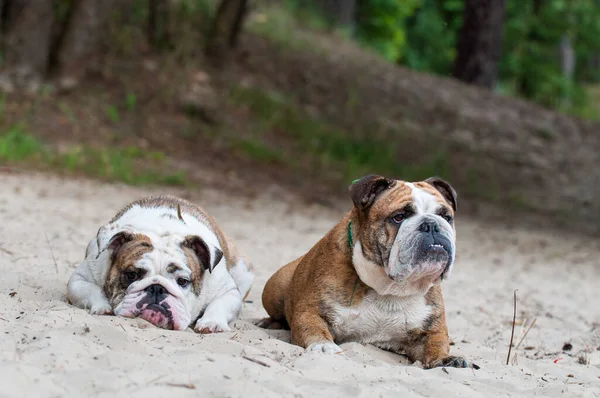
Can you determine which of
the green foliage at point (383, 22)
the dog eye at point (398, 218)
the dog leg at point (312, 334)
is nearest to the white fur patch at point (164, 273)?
the dog leg at point (312, 334)

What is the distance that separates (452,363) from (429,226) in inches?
33.4

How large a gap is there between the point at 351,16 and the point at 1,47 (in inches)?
569

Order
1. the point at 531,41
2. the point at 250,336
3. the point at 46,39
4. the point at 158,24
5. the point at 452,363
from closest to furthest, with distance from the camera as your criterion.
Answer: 1. the point at 452,363
2. the point at 250,336
3. the point at 46,39
4. the point at 158,24
5. the point at 531,41

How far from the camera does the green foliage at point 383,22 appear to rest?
29797mm

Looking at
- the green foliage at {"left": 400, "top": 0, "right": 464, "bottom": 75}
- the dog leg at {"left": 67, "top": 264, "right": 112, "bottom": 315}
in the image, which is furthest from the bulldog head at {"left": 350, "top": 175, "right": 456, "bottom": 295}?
the green foliage at {"left": 400, "top": 0, "right": 464, "bottom": 75}

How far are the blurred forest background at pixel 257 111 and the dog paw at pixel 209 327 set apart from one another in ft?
23.4

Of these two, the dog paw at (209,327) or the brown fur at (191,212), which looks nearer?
the dog paw at (209,327)

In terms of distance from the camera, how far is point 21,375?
13.1 ft

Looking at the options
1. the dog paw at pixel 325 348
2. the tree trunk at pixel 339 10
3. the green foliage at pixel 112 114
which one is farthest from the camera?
the tree trunk at pixel 339 10

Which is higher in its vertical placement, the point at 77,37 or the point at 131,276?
the point at 77,37

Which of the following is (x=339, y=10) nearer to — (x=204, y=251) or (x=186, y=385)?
(x=204, y=251)

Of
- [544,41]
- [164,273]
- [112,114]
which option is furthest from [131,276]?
[544,41]

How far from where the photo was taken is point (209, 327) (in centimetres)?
575

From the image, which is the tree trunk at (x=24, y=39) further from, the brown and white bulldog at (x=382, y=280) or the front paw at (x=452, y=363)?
the front paw at (x=452, y=363)
